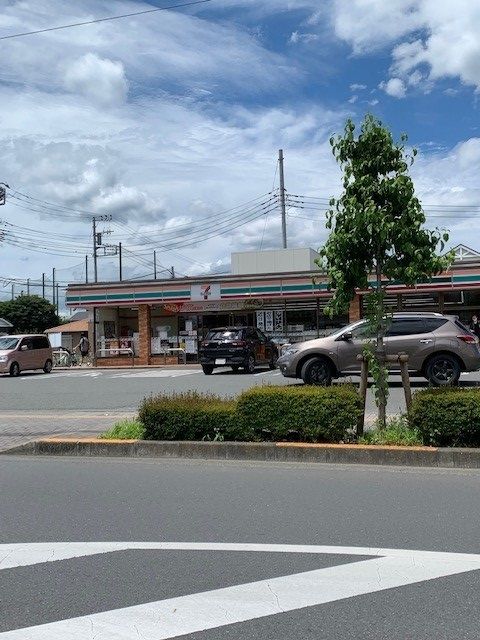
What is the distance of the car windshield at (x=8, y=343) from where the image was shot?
28.0 metres

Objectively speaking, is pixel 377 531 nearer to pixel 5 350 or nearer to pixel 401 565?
pixel 401 565

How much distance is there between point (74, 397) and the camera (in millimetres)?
17000

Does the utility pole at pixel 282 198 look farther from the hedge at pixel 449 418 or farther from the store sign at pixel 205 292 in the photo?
the hedge at pixel 449 418

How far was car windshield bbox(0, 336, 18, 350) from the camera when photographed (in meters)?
28.0

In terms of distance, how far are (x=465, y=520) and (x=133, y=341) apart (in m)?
28.9

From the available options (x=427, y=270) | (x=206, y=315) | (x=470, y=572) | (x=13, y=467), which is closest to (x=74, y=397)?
(x=13, y=467)

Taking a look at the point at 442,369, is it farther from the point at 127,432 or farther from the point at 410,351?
the point at 127,432

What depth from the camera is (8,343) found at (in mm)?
28312

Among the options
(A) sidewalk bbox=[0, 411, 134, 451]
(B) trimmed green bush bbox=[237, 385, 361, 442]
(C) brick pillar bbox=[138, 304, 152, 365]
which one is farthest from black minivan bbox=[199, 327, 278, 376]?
(B) trimmed green bush bbox=[237, 385, 361, 442]

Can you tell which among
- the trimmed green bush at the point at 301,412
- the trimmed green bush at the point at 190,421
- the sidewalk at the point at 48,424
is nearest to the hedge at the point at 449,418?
the trimmed green bush at the point at 301,412

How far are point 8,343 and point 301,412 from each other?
22116 mm

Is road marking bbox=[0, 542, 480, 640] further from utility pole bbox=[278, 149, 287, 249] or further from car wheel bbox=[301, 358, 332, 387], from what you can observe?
utility pole bbox=[278, 149, 287, 249]

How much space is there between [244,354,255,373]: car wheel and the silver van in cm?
944

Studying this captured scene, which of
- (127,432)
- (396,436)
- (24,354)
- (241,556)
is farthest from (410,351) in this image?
(24,354)
